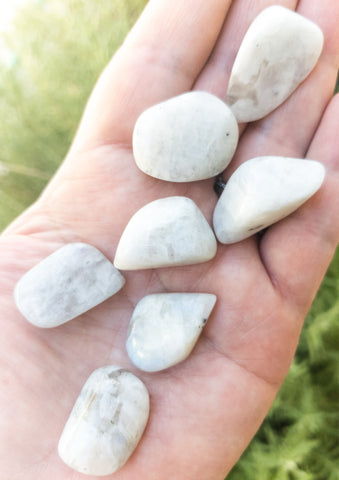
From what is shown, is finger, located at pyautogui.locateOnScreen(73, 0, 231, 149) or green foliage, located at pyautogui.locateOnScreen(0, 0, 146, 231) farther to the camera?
green foliage, located at pyautogui.locateOnScreen(0, 0, 146, 231)

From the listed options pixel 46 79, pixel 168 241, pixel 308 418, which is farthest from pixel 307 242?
pixel 46 79

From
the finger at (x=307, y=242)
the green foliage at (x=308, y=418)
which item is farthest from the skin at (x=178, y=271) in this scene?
the green foliage at (x=308, y=418)

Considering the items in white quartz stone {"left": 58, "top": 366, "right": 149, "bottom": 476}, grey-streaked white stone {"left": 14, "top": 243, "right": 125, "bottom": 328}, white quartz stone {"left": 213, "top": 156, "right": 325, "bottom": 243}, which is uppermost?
white quartz stone {"left": 213, "top": 156, "right": 325, "bottom": 243}

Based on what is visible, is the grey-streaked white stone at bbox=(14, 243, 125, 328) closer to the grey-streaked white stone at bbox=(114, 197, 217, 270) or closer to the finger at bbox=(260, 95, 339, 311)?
the grey-streaked white stone at bbox=(114, 197, 217, 270)

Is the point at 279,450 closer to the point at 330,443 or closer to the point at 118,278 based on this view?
the point at 330,443

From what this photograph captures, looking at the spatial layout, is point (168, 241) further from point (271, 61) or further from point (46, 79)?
point (46, 79)

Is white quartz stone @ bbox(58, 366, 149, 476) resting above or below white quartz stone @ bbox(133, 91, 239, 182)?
below

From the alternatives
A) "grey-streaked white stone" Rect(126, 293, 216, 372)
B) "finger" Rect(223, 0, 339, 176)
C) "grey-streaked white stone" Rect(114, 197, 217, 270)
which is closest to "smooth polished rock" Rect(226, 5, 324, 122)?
"finger" Rect(223, 0, 339, 176)

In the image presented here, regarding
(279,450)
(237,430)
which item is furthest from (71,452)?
(279,450)
